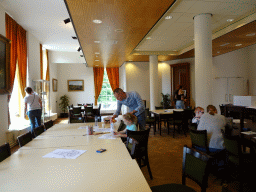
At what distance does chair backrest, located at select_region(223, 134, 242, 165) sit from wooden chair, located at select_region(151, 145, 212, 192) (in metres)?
0.92

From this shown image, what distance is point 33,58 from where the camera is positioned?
7418 mm

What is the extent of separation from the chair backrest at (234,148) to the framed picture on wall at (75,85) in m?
10.9

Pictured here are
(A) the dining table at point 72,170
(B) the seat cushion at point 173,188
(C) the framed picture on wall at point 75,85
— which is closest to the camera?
(A) the dining table at point 72,170

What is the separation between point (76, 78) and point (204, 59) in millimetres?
9594

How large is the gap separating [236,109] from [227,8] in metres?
2.58

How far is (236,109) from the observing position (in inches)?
193

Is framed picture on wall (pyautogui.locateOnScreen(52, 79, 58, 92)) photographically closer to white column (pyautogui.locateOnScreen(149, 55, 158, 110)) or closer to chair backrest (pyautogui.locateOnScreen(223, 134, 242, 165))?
white column (pyautogui.locateOnScreen(149, 55, 158, 110))

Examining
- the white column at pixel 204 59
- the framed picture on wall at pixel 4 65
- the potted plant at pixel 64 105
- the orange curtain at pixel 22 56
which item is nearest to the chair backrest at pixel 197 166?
the white column at pixel 204 59

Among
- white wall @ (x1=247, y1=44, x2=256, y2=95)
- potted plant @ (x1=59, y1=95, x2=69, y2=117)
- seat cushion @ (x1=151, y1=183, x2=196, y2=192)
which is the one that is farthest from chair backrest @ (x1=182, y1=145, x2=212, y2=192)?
potted plant @ (x1=59, y1=95, x2=69, y2=117)

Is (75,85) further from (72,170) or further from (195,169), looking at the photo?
(195,169)

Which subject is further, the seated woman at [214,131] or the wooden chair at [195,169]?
the seated woman at [214,131]

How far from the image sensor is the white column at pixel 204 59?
4.58 metres

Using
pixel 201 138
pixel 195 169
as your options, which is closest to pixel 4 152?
pixel 195 169

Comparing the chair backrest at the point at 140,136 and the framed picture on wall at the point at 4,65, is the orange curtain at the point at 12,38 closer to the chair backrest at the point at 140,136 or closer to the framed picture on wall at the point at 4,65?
the framed picture on wall at the point at 4,65
